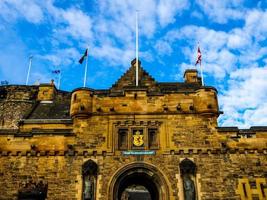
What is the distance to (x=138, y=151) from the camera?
58.7 feet

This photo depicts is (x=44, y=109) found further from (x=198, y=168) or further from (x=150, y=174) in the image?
(x=198, y=168)

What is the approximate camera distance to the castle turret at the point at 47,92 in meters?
30.4

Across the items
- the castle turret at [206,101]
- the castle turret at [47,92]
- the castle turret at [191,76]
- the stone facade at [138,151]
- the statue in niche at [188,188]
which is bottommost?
the statue in niche at [188,188]

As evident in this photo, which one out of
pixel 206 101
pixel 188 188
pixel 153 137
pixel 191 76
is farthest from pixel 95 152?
pixel 191 76

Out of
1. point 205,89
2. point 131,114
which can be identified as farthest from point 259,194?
point 131,114

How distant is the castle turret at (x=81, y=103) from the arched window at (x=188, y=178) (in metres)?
6.29

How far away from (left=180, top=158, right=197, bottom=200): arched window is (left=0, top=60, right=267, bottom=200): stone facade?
0.05 metres

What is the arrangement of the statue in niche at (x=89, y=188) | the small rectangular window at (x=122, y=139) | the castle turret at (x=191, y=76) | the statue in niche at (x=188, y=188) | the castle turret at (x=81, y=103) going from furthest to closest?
the castle turret at (x=191, y=76), the castle turret at (x=81, y=103), the small rectangular window at (x=122, y=139), the statue in niche at (x=89, y=188), the statue in niche at (x=188, y=188)

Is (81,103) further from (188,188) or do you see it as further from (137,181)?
(188,188)

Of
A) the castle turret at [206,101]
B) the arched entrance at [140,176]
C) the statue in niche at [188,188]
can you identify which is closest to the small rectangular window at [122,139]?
the arched entrance at [140,176]

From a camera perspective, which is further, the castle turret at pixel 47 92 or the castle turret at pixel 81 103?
the castle turret at pixel 47 92

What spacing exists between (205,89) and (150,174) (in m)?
6.10

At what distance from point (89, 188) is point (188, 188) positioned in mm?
5300

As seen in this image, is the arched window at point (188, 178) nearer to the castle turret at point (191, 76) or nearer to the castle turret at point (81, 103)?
the castle turret at point (81, 103)
